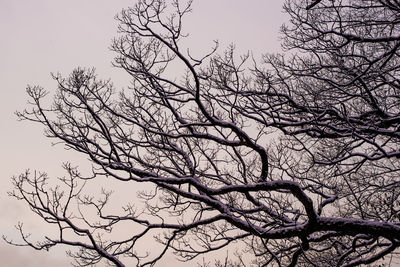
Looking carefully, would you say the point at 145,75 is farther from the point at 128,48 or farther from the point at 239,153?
the point at 239,153

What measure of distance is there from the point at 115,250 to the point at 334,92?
19.4 ft

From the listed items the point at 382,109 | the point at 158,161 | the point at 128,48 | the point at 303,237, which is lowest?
the point at 303,237

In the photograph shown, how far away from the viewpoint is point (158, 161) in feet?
31.5

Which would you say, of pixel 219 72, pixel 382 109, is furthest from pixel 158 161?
pixel 382 109

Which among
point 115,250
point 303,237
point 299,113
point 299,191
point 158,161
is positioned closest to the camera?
point 299,191

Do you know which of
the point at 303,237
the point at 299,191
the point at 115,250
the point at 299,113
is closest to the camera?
the point at 299,191

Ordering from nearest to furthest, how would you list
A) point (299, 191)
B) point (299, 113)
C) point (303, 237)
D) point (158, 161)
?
point (299, 191) < point (303, 237) < point (299, 113) < point (158, 161)

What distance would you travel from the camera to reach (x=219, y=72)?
923 cm

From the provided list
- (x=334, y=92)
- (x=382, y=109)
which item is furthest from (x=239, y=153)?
(x=382, y=109)

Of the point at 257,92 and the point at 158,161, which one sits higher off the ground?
the point at 257,92

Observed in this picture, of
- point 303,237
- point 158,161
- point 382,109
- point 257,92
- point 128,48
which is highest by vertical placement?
point 128,48

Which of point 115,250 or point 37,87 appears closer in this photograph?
point 115,250

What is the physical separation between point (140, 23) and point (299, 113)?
13.2 ft

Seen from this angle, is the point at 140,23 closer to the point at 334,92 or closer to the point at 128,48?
the point at 128,48
